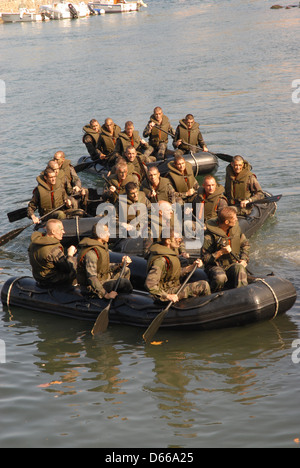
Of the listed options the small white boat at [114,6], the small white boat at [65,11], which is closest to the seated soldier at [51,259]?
the small white boat at [65,11]

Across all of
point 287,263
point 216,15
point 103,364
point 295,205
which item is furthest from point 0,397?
point 216,15

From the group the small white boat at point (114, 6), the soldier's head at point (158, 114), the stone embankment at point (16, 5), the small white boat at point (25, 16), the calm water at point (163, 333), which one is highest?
the stone embankment at point (16, 5)

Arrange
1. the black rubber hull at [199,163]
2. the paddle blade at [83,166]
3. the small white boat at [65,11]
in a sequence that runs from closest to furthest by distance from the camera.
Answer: the black rubber hull at [199,163], the paddle blade at [83,166], the small white boat at [65,11]

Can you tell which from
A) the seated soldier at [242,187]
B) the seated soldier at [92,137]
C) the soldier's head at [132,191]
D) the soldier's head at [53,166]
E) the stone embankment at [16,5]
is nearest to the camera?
the soldier's head at [132,191]

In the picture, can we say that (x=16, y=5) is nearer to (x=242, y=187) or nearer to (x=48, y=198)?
(x=48, y=198)

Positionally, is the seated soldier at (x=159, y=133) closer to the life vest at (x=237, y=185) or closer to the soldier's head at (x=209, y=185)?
the life vest at (x=237, y=185)

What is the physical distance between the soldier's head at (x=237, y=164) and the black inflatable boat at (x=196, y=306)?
3.00m

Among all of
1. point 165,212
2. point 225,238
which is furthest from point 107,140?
point 225,238

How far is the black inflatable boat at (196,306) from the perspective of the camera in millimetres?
8227

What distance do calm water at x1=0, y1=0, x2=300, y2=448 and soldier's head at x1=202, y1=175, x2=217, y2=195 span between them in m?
1.49

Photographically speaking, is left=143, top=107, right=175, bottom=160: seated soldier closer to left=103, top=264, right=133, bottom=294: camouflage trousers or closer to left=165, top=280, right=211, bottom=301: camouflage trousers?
left=103, top=264, right=133, bottom=294: camouflage trousers

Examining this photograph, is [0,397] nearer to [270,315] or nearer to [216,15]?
[270,315]

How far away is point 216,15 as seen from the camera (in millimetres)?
53188

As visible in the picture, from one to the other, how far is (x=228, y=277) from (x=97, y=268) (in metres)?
1.80
